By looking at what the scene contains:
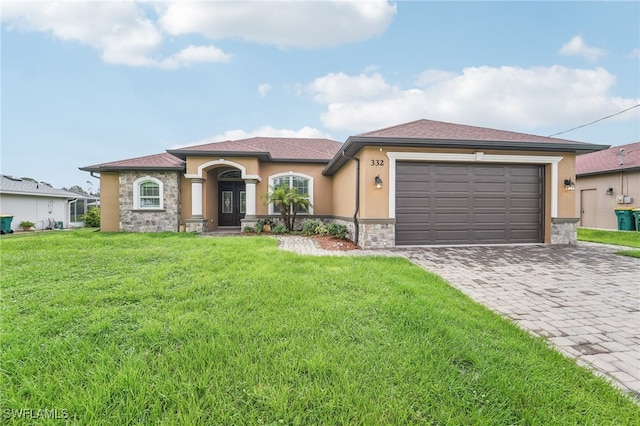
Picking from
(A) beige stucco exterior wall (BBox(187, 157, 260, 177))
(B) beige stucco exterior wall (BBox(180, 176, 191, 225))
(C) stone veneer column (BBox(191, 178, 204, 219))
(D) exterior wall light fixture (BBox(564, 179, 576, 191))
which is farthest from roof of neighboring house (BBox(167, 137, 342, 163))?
(D) exterior wall light fixture (BBox(564, 179, 576, 191))

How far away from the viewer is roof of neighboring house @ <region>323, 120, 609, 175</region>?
715cm

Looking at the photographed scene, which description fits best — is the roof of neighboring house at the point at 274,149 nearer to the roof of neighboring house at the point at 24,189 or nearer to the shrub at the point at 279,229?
the shrub at the point at 279,229

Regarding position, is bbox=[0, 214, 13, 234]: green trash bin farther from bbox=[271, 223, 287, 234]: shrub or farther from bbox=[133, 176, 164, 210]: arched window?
bbox=[271, 223, 287, 234]: shrub

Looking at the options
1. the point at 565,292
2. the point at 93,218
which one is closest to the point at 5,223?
the point at 93,218

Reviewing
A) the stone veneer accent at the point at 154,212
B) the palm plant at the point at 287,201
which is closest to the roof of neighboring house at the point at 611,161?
the palm plant at the point at 287,201

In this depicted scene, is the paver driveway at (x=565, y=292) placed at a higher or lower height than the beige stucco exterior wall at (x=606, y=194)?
lower

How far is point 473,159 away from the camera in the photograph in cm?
767

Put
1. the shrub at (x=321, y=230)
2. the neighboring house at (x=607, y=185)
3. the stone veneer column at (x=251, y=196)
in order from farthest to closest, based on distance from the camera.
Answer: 1. the neighboring house at (x=607, y=185)
2. the stone veneer column at (x=251, y=196)
3. the shrub at (x=321, y=230)

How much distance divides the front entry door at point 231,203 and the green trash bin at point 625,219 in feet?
56.1

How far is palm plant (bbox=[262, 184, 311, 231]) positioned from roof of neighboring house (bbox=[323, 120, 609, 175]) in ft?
9.46

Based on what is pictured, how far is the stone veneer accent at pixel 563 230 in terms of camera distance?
794 cm

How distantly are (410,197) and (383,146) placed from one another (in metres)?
1.64

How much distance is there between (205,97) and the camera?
1556 cm

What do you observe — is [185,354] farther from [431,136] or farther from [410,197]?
[431,136]
